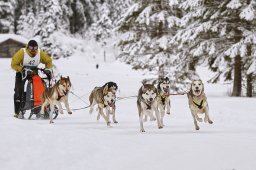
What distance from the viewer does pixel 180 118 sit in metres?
12.8

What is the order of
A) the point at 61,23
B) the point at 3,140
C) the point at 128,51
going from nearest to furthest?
the point at 3,140
the point at 128,51
the point at 61,23

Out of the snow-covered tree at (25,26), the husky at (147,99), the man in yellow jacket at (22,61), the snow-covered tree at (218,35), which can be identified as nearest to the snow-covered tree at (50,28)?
the snow-covered tree at (25,26)

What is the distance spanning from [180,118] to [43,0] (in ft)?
211

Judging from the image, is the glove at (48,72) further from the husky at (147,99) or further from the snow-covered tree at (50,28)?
the snow-covered tree at (50,28)

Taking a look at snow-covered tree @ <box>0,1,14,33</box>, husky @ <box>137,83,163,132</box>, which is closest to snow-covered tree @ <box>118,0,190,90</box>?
husky @ <box>137,83,163,132</box>

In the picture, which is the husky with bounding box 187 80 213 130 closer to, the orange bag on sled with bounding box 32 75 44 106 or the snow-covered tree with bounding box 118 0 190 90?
the orange bag on sled with bounding box 32 75 44 106

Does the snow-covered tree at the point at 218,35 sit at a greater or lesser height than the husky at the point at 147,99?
greater

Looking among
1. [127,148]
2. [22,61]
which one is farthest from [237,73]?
[127,148]

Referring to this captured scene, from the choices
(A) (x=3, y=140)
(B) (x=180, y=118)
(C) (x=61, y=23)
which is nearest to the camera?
(A) (x=3, y=140)

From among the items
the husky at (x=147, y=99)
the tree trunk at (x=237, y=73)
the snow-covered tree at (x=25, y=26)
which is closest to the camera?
the husky at (x=147, y=99)

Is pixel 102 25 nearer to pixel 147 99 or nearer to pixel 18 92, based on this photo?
pixel 18 92

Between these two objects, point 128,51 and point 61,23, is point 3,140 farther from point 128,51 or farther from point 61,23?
point 61,23

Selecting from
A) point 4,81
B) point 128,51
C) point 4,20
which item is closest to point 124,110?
point 128,51

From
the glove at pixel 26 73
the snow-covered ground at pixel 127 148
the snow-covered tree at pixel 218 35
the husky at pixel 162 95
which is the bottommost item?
the snow-covered ground at pixel 127 148
